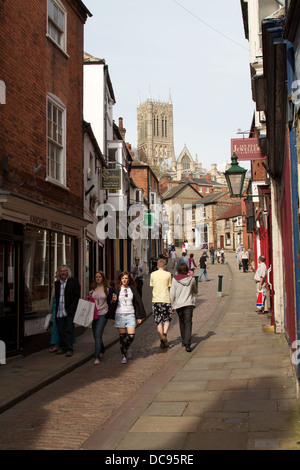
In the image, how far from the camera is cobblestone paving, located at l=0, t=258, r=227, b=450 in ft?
18.0

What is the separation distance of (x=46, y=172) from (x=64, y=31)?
4.08m

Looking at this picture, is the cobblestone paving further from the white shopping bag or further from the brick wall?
the brick wall

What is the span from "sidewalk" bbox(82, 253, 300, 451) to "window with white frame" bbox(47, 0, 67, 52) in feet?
26.4

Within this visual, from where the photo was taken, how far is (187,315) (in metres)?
10.4

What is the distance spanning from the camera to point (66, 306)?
10359 millimetres

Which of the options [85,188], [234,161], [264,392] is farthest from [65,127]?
[264,392]

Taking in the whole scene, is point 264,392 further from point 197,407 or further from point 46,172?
point 46,172

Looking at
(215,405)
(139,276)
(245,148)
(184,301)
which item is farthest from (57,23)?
(215,405)

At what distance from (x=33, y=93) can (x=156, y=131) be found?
155 m

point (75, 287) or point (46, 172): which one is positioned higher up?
point (46, 172)

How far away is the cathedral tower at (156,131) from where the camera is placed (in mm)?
160625

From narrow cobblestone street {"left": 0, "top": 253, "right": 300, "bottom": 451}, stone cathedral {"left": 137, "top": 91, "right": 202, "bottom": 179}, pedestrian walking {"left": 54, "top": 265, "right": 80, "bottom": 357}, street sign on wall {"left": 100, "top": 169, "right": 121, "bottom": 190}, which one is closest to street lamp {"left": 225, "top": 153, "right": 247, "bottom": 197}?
narrow cobblestone street {"left": 0, "top": 253, "right": 300, "bottom": 451}

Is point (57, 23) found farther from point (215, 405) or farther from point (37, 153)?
point (215, 405)

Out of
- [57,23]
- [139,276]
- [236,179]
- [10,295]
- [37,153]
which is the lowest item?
[10,295]
